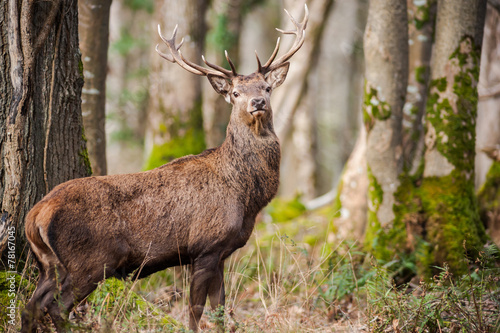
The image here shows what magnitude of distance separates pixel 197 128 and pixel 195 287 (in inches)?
190

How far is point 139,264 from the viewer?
481 cm

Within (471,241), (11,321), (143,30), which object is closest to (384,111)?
(471,241)

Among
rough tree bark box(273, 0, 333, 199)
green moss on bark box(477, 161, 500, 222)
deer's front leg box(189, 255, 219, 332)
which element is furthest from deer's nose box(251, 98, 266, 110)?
rough tree bark box(273, 0, 333, 199)

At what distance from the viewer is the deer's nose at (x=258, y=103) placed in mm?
5371

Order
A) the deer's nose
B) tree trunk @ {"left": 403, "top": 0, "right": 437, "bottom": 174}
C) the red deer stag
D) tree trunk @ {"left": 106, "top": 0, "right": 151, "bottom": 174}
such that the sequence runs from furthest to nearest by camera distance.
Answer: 1. tree trunk @ {"left": 106, "top": 0, "right": 151, "bottom": 174}
2. tree trunk @ {"left": 403, "top": 0, "right": 437, "bottom": 174}
3. the deer's nose
4. the red deer stag

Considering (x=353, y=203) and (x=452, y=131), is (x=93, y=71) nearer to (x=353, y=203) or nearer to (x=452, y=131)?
(x=353, y=203)

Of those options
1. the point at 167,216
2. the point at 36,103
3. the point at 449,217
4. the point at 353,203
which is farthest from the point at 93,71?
the point at 449,217

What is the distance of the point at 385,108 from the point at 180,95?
400 cm

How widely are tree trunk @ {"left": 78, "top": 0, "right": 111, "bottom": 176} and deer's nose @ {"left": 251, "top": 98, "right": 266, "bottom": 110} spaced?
251 centimetres

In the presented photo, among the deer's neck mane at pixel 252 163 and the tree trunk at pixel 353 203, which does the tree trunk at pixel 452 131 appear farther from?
the deer's neck mane at pixel 252 163

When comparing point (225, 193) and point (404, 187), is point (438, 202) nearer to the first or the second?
point (404, 187)

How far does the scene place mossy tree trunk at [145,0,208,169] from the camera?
927cm

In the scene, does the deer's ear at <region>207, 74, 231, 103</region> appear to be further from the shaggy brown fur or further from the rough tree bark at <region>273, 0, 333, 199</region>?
the rough tree bark at <region>273, 0, 333, 199</region>

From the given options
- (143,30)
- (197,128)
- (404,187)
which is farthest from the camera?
(143,30)
